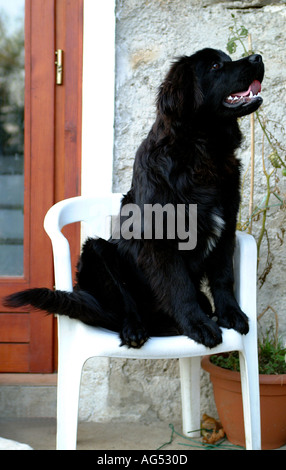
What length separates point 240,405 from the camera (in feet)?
7.09

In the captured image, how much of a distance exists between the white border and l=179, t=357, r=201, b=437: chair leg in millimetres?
856

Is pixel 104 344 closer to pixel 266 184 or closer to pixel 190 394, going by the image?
pixel 190 394

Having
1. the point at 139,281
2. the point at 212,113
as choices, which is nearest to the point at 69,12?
the point at 212,113

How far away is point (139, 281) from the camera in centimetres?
192

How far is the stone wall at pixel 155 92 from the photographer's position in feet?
7.92

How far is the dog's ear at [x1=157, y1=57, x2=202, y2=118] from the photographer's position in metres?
1.81

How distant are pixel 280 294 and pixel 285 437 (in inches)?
24.7

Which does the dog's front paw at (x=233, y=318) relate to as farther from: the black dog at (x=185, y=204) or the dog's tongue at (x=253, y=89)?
the dog's tongue at (x=253, y=89)

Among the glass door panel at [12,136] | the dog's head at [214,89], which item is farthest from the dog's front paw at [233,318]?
the glass door panel at [12,136]

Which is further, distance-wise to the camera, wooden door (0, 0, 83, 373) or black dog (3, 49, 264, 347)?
wooden door (0, 0, 83, 373)

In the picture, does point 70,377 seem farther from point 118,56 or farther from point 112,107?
point 118,56

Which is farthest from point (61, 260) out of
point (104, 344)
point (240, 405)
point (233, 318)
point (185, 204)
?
point (240, 405)

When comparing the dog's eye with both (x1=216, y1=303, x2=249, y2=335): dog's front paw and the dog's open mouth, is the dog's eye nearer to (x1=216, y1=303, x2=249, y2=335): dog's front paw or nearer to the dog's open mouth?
the dog's open mouth

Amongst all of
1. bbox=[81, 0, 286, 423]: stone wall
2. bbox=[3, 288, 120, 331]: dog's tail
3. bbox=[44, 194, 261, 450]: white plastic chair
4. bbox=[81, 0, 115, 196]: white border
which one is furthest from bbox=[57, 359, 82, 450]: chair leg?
bbox=[81, 0, 115, 196]: white border
